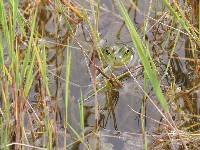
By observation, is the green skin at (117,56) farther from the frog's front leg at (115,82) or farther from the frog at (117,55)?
the frog's front leg at (115,82)

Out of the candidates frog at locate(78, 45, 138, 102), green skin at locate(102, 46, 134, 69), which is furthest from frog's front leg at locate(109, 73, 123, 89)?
green skin at locate(102, 46, 134, 69)

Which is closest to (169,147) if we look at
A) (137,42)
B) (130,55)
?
(130,55)

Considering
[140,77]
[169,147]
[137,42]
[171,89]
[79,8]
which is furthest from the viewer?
[79,8]

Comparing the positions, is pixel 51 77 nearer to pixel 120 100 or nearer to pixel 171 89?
pixel 120 100

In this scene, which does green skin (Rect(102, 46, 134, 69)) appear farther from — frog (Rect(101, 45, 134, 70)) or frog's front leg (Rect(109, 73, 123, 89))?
frog's front leg (Rect(109, 73, 123, 89))

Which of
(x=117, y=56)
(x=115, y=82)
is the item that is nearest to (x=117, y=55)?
(x=117, y=56)

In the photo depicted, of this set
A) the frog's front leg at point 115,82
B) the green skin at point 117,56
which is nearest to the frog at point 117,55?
the green skin at point 117,56

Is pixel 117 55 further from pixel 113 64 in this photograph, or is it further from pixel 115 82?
pixel 115 82
